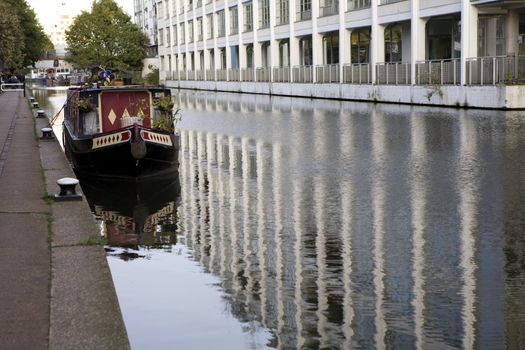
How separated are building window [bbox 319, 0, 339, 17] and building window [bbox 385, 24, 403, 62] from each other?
3.61 metres

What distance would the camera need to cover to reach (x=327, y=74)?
47.0 meters

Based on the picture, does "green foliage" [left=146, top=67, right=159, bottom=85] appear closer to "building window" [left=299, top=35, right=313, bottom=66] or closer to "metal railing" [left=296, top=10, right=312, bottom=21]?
"building window" [left=299, top=35, right=313, bottom=66]

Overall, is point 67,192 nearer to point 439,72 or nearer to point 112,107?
point 112,107

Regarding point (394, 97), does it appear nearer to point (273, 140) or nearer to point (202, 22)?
point (273, 140)

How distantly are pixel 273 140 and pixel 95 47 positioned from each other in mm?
83861

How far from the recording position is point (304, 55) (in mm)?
55531

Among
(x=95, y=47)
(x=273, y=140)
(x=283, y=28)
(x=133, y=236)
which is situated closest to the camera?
(x=133, y=236)

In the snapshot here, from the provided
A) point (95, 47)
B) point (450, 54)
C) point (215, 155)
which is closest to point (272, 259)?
point (215, 155)

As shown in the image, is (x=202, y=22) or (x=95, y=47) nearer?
(x=202, y=22)

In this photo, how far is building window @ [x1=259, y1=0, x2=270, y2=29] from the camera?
194 feet

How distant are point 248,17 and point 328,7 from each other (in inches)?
680

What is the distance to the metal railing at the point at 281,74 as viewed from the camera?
53938mm

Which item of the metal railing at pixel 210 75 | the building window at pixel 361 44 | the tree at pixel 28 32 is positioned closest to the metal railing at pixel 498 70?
the building window at pixel 361 44

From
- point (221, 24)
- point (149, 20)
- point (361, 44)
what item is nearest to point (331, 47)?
point (361, 44)
